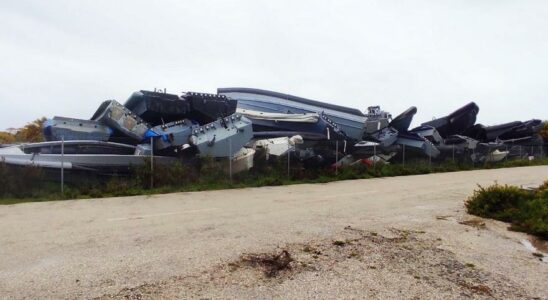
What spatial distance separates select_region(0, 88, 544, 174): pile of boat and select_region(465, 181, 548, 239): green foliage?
29.3 ft

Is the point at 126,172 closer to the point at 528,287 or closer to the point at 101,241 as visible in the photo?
the point at 101,241

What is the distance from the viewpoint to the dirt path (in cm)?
419

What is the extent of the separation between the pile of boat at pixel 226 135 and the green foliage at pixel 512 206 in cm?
894

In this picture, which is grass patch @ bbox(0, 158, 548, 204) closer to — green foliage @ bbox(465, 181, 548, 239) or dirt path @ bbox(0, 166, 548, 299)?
dirt path @ bbox(0, 166, 548, 299)

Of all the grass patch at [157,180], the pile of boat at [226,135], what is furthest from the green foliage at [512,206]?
the pile of boat at [226,135]

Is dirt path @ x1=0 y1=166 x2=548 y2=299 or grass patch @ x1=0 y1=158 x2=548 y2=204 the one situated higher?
grass patch @ x1=0 y1=158 x2=548 y2=204

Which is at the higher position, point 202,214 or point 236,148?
point 236,148

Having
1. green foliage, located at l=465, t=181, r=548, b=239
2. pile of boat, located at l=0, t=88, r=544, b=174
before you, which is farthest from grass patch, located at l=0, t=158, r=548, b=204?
green foliage, located at l=465, t=181, r=548, b=239

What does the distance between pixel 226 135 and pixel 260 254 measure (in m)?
10.2

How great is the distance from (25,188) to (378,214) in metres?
10.0

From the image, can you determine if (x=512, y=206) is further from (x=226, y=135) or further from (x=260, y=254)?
(x=226, y=135)

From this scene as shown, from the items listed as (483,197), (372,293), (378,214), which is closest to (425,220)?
(378,214)

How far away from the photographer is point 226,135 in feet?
49.9

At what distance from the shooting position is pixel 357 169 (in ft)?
64.2
